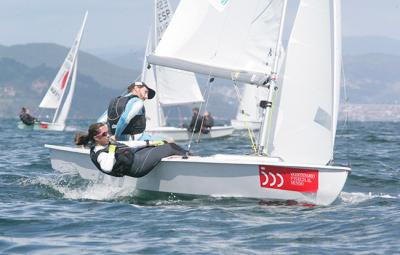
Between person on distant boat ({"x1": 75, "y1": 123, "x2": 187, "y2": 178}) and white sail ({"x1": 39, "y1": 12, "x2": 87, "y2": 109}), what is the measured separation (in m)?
32.9

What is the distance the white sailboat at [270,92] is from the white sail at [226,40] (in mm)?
15

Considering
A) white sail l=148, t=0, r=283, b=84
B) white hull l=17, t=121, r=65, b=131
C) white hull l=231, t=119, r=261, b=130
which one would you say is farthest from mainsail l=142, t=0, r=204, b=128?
white sail l=148, t=0, r=283, b=84

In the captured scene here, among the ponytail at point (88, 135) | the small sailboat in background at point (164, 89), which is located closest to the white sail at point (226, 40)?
the ponytail at point (88, 135)

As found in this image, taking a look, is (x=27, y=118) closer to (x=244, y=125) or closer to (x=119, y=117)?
(x=244, y=125)

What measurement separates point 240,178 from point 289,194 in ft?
2.21

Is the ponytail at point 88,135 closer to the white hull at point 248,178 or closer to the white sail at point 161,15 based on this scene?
the white hull at point 248,178

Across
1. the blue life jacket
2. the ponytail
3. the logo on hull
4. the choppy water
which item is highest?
the blue life jacket

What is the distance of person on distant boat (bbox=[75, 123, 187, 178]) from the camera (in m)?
11.5

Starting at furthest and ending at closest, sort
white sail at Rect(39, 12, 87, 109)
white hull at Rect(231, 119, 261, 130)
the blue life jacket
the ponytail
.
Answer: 1. white sail at Rect(39, 12, 87, 109)
2. white hull at Rect(231, 119, 261, 130)
3. the blue life jacket
4. the ponytail

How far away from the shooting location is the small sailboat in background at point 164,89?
29.0 m

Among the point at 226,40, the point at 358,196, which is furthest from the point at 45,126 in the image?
the point at 358,196

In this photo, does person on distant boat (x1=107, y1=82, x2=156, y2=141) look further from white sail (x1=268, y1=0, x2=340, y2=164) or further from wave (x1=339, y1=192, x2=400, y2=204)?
→ wave (x1=339, y1=192, x2=400, y2=204)

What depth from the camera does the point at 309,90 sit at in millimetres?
12867

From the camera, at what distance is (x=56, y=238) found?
29.7ft
